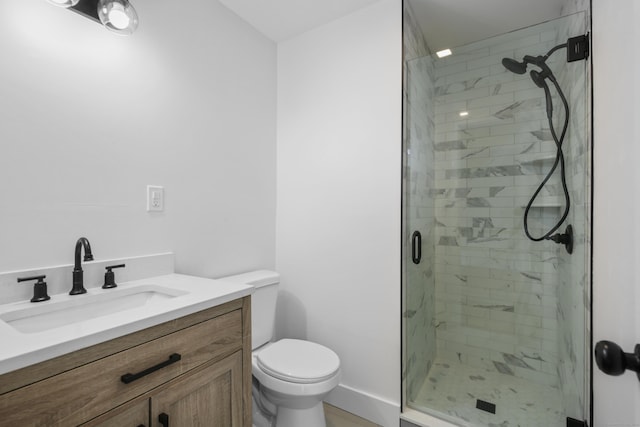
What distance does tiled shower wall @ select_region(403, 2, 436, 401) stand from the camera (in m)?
1.70

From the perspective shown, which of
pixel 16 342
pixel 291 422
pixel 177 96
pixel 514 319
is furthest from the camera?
pixel 514 319

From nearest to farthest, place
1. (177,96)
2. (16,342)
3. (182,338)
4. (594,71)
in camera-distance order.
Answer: (16,342), (182,338), (594,71), (177,96)

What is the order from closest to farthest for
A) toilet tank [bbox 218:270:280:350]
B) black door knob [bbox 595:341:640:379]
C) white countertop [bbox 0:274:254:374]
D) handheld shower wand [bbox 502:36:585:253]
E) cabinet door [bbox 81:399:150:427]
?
black door knob [bbox 595:341:640:379] < white countertop [bbox 0:274:254:374] < cabinet door [bbox 81:399:150:427] < handheld shower wand [bbox 502:36:585:253] < toilet tank [bbox 218:270:280:350]

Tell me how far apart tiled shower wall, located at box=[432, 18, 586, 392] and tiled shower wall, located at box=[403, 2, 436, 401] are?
0.07m

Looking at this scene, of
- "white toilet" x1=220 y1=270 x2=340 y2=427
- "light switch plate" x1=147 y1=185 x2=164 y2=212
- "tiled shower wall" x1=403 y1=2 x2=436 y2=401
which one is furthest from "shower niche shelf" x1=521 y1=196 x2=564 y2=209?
"light switch plate" x1=147 y1=185 x2=164 y2=212

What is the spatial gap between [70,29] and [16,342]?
116 centimetres

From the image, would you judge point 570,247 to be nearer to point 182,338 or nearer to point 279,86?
point 182,338

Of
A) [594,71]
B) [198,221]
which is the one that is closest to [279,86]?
[198,221]

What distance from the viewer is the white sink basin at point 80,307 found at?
941mm

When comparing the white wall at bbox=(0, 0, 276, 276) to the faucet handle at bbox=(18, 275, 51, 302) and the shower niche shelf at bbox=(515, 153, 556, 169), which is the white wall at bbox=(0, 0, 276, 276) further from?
the shower niche shelf at bbox=(515, 153, 556, 169)

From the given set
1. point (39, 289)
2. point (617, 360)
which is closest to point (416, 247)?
point (617, 360)

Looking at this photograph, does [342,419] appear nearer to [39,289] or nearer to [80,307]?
[80,307]

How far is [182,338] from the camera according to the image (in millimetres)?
946

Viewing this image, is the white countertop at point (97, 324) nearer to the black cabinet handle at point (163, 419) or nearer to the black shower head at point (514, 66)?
the black cabinet handle at point (163, 419)
